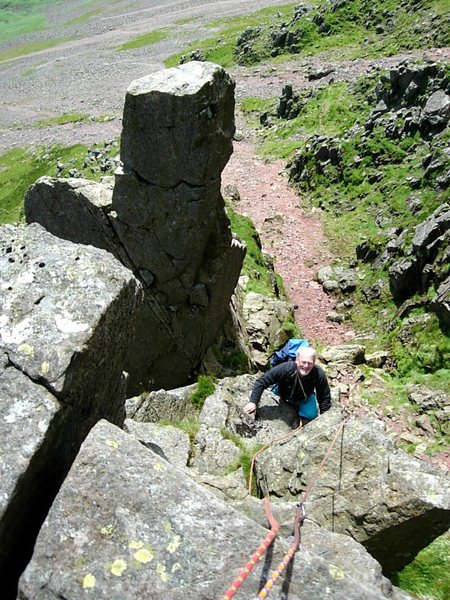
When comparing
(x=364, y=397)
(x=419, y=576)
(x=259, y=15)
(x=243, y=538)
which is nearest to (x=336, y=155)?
(x=364, y=397)

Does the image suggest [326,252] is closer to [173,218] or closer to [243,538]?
[173,218]

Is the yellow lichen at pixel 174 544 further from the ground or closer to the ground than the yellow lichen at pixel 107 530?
closer to the ground

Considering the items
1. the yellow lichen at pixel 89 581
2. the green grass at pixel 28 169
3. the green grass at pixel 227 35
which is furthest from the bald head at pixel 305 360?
the green grass at pixel 227 35

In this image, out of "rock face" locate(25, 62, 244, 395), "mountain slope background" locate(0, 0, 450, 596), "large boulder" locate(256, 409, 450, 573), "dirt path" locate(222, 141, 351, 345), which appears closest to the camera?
"large boulder" locate(256, 409, 450, 573)

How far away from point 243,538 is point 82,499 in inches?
76.2

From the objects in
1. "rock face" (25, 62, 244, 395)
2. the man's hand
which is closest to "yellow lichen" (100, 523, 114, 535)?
the man's hand

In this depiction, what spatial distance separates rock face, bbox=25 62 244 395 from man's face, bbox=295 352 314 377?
8153mm

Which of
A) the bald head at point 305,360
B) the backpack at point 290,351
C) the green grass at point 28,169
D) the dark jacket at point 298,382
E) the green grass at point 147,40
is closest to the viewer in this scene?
the bald head at point 305,360

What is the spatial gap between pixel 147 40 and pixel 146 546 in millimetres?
148090

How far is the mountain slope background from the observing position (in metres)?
24.2

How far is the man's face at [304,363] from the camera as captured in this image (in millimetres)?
12391

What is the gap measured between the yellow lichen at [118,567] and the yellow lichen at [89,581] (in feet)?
0.68

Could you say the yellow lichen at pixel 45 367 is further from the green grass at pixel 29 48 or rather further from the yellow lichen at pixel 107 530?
the green grass at pixel 29 48

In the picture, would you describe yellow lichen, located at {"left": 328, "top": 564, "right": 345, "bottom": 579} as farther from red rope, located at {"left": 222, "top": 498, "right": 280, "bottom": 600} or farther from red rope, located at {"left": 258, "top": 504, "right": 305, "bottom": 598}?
red rope, located at {"left": 222, "top": 498, "right": 280, "bottom": 600}
